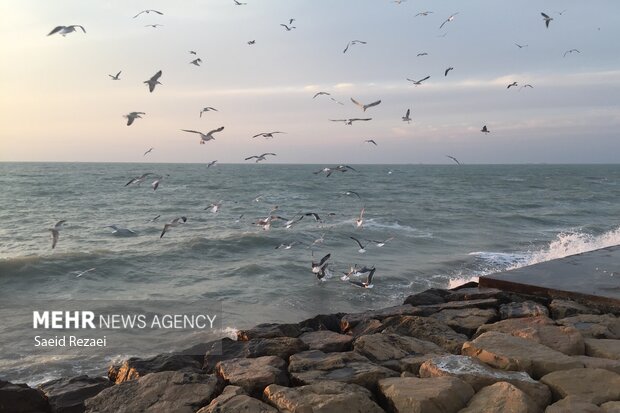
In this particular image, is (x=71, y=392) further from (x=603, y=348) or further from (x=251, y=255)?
(x=251, y=255)

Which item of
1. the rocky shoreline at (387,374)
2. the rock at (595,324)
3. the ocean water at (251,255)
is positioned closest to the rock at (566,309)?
the rocky shoreline at (387,374)

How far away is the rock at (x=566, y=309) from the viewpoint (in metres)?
6.26

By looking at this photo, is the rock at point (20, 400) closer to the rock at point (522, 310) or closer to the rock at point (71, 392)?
the rock at point (71, 392)

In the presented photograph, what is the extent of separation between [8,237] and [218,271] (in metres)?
10.9

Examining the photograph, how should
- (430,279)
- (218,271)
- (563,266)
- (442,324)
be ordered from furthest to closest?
(218,271) → (430,279) → (563,266) → (442,324)

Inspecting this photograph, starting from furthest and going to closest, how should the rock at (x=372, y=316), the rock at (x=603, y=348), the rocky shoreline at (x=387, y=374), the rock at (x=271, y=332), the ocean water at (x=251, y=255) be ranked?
the ocean water at (x=251, y=255)
the rock at (x=372, y=316)
the rock at (x=271, y=332)
the rock at (x=603, y=348)
the rocky shoreline at (x=387, y=374)

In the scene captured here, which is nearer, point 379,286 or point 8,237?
point 379,286

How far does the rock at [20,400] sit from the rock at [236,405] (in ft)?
5.38

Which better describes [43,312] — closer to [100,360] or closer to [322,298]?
[100,360]

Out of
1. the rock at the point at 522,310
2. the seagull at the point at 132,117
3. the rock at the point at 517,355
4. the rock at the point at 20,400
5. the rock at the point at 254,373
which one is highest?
the seagull at the point at 132,117

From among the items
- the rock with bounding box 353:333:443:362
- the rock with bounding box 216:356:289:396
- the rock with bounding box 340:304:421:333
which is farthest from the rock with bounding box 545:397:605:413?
the rock with bounding box 340:304:421:333

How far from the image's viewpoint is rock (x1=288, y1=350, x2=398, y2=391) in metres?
4.34

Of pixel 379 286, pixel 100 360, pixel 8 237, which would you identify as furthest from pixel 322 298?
pixel 8 237

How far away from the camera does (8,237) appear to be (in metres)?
19.5
